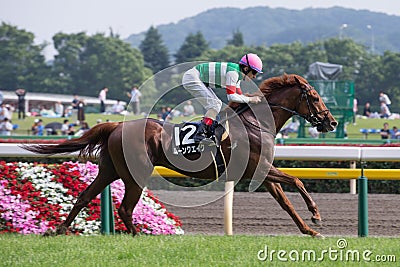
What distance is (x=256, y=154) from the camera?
6.65 m

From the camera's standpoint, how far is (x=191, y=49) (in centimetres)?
8256

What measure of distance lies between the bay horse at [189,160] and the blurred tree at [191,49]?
242ft

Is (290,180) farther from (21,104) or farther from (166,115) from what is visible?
(21,104)

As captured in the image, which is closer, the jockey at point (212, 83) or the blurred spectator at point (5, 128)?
the jockey at point (212, 83)

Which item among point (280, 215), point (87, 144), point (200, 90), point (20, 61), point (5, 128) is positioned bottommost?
point (5, 128)

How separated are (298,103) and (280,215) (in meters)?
2.23

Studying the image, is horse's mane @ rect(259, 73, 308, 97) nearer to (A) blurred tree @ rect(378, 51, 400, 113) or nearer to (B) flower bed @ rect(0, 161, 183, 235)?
(B) flower bed @ rect(0, 161, 183, 235)

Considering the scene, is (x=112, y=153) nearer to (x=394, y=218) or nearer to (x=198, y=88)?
(x=198, y=88)

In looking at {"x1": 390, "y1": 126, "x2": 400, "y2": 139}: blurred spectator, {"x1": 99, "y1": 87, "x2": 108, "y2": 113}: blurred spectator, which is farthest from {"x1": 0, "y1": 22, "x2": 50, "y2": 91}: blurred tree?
{"x1": 390, "y1": 126, "x2": 400, "y2": 139}: blurred spectator

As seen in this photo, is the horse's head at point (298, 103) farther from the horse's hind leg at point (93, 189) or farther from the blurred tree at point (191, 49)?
the blurred tree at point (191, 49)

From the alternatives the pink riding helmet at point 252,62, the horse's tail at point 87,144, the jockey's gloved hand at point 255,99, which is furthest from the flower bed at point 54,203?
the pink riding helmet at point 252,62

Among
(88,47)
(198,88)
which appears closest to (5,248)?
(198,88)

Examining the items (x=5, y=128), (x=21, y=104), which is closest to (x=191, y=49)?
(x=21, y=104)

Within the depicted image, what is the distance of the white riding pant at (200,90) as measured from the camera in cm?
663
